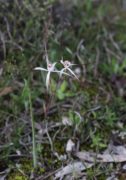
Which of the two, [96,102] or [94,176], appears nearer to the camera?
[94,176]

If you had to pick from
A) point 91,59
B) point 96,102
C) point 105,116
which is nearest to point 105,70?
point 91,59

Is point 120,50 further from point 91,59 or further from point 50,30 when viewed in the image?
point 50,30

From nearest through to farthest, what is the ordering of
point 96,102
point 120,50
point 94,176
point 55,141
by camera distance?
point 94,176 → point 55,141 → point 96,102 → point 120,50

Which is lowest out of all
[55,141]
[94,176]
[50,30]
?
[94,176]

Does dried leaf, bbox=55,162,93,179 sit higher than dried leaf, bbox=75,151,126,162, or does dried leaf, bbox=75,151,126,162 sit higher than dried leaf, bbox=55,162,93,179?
dried leaf, bbox=75,151,126,162

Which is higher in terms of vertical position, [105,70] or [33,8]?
[33,8]

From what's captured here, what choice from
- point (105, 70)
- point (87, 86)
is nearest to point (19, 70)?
point (87, 86)

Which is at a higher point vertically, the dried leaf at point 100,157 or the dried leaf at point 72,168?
the dried leaf at point 100,157

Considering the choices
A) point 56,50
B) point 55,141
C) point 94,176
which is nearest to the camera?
point 94,176

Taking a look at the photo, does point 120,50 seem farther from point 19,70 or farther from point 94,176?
point 94,176
